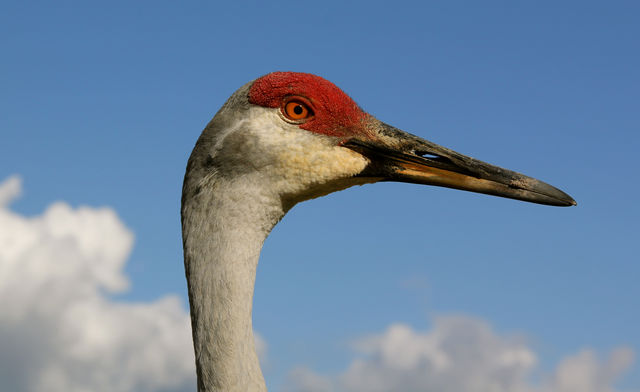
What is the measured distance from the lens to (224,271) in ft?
13.3

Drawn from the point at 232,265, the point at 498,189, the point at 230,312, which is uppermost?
the point at 498,189

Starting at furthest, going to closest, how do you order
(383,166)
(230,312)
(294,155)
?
(383,166) → (294,155) → (230,312)

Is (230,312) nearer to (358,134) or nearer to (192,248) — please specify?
(192,248)

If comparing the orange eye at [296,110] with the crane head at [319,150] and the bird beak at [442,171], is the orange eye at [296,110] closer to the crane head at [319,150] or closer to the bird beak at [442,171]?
the crane head at [319,150]

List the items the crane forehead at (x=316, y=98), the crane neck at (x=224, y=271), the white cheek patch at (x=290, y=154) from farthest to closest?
the crane forehead at (x=316, y=98) < the white cheek patch at (x=290, y=154) < the crane neck at (x=224, y=271)

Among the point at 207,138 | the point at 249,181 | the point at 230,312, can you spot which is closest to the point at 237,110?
the point at 207,138

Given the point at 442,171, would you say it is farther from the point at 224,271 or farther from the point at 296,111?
the point at 224,271

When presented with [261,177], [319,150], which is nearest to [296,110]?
[319,150]

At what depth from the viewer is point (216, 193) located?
4156 mm

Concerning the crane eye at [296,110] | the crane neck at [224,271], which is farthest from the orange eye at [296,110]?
the crane neck at [224,271]

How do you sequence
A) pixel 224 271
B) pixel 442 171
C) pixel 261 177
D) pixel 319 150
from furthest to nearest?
pixel 442 171 → pixel 319 150 → pixel 261 177 → pixel 224 271

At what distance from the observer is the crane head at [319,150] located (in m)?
4.22

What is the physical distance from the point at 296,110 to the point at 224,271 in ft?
4.18

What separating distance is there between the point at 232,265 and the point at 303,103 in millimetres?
1288
